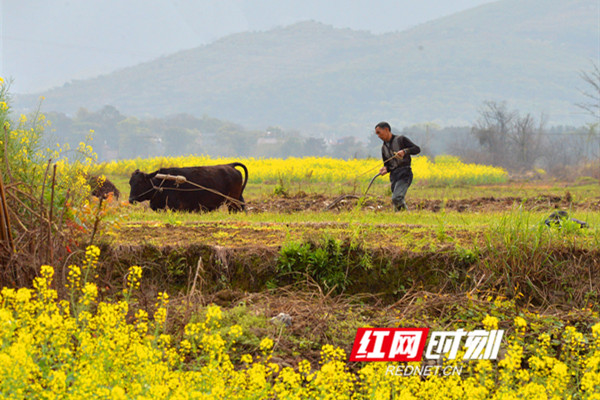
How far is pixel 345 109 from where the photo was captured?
17312 cm

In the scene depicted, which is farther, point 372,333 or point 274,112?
point 274,112

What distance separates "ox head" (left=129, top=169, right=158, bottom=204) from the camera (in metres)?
12.1

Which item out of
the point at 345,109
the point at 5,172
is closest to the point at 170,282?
the point at 5,172

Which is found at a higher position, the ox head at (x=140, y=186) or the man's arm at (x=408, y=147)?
the man's arm at (x=408, y=147)

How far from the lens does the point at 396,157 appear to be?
10.7 metres

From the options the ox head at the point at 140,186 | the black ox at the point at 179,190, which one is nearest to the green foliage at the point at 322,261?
the black ox at the point at 179,190

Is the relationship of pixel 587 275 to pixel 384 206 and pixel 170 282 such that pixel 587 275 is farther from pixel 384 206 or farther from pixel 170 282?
pixel 384 206

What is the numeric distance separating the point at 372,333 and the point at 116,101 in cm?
19726

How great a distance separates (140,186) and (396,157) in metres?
4.49

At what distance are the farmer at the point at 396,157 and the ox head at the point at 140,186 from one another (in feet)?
13.4

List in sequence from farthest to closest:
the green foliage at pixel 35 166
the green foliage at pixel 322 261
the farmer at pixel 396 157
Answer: the farmer at pixel 396 157
the green foliage at pixel 322 261
the green foliage at pixel 35 166

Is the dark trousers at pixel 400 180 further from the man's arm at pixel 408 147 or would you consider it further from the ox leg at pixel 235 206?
the ox leg at pixel 235 206

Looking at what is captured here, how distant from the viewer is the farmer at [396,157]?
10.7 meters

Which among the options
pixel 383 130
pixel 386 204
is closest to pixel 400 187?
pixel 383 130
